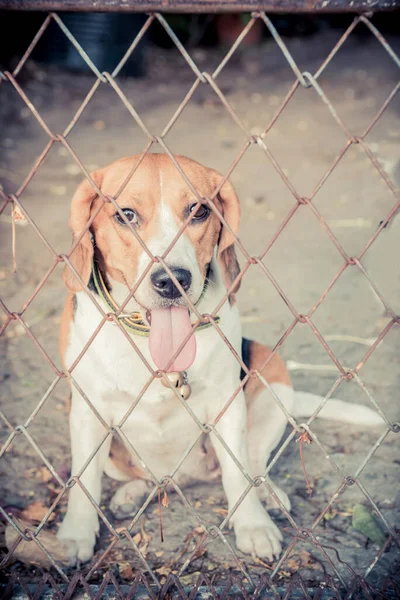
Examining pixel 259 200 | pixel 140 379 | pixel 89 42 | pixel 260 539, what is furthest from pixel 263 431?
pixel 89 42

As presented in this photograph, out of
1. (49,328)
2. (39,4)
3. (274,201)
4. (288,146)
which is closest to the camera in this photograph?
(39,4)

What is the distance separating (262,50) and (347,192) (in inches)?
329

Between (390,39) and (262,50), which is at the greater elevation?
(390,39)

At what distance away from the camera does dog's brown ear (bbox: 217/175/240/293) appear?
2.46 m

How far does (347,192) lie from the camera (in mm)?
6816

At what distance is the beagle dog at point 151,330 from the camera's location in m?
2.28

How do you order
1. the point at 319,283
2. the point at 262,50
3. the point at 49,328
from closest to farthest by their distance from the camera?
the point at 49,328 < the point at 319,283 < the point at 262,50

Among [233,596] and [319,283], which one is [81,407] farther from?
[319,283]

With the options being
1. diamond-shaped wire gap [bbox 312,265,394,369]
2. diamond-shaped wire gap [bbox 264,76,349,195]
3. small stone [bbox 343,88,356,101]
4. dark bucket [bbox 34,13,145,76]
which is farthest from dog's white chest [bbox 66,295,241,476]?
dark bucket [bbox 34,13,145,76]

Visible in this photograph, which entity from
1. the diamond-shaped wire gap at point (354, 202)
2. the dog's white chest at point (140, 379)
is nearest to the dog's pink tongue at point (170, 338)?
the dog's white chest at point (140, 379)

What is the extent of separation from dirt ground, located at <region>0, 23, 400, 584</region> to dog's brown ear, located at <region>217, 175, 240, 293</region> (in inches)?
39.0

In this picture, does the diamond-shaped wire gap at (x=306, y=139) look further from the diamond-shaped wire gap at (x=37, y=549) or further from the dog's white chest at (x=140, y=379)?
the diamond-shaped wire gap at (x=37, y=549)

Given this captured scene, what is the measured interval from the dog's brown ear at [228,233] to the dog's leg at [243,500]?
49 centimetres

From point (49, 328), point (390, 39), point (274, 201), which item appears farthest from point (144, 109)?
point (390, 39)
